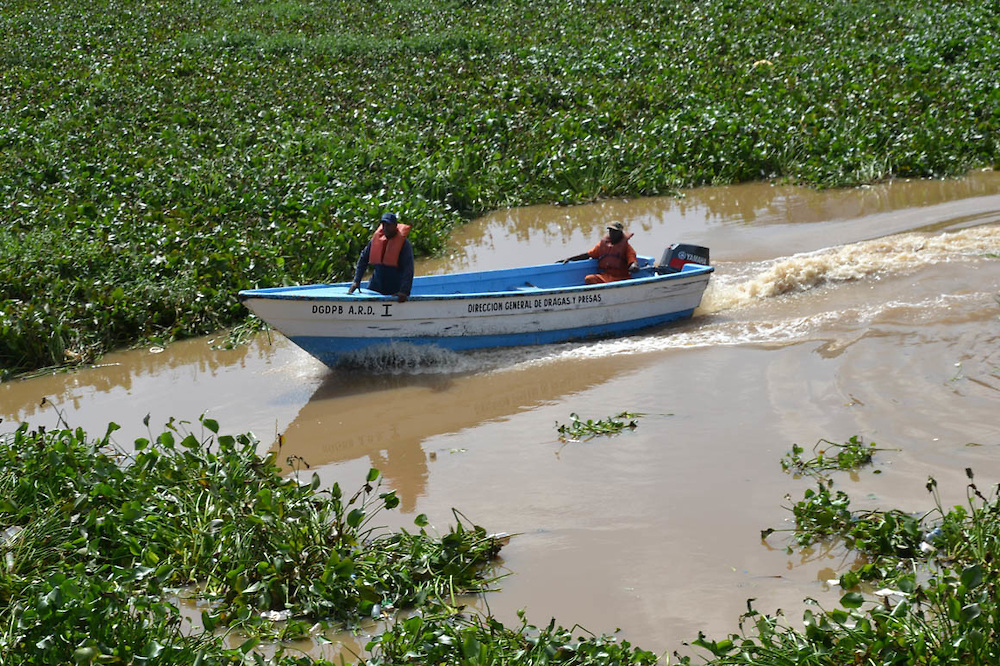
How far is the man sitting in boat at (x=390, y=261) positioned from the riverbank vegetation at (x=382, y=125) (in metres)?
2.51

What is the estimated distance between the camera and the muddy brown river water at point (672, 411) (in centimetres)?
651

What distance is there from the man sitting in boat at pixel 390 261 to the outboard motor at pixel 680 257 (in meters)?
3.13

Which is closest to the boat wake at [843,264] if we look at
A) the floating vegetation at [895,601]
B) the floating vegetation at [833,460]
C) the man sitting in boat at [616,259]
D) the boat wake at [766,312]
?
the boat wake at [766,312]

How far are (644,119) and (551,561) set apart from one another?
1475cm

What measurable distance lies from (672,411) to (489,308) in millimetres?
2656

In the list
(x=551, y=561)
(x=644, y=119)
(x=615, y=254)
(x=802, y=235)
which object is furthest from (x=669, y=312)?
(x=644, y=119)

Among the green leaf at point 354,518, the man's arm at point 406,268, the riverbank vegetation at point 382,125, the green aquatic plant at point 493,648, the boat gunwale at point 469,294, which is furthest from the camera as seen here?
the riverbank vegetation at point 382,125

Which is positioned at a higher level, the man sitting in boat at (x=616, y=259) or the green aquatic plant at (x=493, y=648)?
the man sitting in boat at (x=616, y=259)

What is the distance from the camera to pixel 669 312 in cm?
1208

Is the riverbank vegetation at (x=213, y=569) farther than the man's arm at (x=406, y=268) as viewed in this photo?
No

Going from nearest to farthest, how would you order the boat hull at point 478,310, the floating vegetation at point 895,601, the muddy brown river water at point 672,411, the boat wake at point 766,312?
the floating vegetation at point 895,601, the muddy brown river water at point 672,411, the boat hull at point 478,310, the boat wake at point 766,312

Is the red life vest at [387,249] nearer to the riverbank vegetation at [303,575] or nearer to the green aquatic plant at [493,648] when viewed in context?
the riverbank vegetation at [303,575]

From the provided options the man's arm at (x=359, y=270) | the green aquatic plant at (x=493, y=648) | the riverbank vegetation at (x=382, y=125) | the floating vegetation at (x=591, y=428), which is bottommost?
the green aquatic plant at (x=493, y=648)

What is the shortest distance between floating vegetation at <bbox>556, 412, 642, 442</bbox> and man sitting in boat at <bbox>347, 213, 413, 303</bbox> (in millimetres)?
2678
